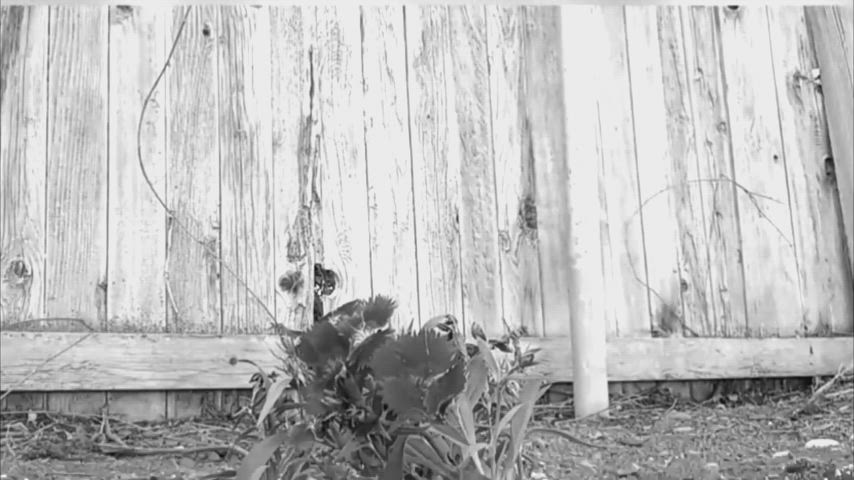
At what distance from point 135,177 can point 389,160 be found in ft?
2.21

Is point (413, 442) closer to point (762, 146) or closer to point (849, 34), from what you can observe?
point (849, 34)

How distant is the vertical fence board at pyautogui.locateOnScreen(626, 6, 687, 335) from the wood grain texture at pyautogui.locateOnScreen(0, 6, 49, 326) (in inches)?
63.6

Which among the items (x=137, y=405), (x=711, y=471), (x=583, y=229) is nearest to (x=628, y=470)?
(x=711, y=471)

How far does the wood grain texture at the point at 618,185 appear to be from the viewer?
3.00 m

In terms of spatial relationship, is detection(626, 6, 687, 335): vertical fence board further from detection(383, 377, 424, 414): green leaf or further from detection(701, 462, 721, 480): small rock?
detection(383, 377, 424, 414): green leaf

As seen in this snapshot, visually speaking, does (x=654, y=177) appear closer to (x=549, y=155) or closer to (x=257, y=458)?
(x=549, y=155)

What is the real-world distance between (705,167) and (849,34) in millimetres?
794

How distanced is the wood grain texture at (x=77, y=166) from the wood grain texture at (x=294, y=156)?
45cm

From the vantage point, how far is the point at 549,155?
3020 mm

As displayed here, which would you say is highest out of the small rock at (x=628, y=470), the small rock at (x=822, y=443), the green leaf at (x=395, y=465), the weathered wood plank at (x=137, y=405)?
the green leaf at (x=395, y=465)

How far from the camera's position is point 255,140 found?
288 cm

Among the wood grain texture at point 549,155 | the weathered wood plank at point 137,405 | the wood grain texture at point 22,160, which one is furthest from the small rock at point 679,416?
the wood grain texture at point 22,160

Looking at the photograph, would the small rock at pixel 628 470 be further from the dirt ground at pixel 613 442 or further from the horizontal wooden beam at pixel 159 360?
the horizontal wooden beam at pixel 159 360

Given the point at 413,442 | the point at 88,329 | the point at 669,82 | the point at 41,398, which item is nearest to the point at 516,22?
the point at 669,82
